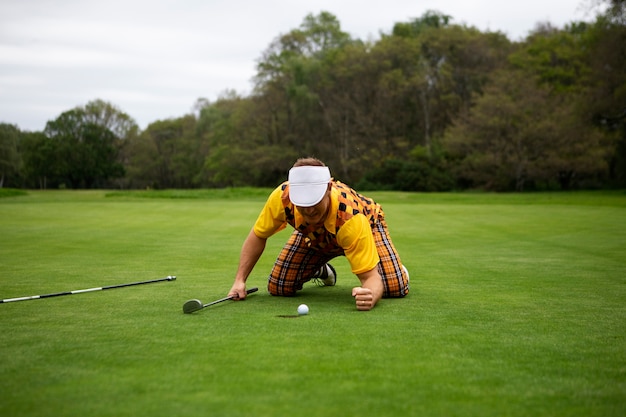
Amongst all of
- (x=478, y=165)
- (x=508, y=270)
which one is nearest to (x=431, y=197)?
(x=478, y=165)

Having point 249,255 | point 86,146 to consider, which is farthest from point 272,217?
point 86,146

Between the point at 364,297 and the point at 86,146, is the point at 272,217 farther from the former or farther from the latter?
→ the point at 86,146

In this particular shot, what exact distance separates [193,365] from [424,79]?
7006cm

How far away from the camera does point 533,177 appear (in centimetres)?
5456

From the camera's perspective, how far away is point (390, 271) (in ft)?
24.0

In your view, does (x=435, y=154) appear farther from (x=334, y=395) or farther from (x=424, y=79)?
(x=334, y=395)

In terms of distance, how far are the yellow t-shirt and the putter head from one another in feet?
3.99

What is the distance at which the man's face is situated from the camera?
642 centimetres

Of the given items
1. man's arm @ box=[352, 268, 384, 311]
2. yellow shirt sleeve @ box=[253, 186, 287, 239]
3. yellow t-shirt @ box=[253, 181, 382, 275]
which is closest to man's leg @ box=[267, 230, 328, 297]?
yellow t-shirt @ box=[253, 181, 382, 275]

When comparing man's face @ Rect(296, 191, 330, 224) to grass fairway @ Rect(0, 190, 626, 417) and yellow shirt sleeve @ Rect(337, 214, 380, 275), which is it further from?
grass fairway @ Rect(0, 190, 626, 417)

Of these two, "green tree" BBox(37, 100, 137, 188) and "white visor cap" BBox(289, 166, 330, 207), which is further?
"green tree" BBox(37, 100, 137, 188)

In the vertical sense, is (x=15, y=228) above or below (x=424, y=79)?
below

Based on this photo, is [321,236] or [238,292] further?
[238,292]

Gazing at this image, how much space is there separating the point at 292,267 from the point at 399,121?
69.0 meters
